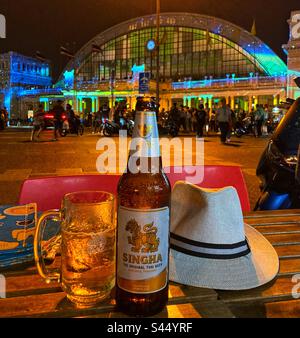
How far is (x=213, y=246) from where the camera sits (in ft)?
3.67

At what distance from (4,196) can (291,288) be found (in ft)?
15.3

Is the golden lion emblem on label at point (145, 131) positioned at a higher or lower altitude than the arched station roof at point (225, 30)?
lower

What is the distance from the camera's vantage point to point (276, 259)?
1.21 meters

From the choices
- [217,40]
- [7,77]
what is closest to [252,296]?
[217,40]

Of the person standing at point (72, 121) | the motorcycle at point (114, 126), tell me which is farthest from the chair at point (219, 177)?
the person standing at point (72, 121)

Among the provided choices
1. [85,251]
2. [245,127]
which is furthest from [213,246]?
[245,127]

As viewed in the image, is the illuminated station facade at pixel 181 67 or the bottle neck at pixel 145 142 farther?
the illuminated station facade at pixel 181 67

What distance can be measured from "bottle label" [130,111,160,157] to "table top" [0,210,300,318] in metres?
0.34

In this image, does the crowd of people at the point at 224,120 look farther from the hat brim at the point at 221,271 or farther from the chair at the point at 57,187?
the hat brim at the point at 221,271

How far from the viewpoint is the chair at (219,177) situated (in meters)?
2.49

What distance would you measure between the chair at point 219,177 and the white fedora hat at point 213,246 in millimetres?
1315

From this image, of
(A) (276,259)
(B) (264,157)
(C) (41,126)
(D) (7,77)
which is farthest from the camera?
(D) (7,77)

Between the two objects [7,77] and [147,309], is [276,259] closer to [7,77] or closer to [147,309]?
[147,309]

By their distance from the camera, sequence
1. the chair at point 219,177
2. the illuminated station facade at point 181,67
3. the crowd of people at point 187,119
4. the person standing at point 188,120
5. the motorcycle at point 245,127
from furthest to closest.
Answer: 1. the illuminated station facade at point 181,67
2. the person standing at point 188,120
3. the motorcycle at point 245,127
4. the crowd of people at point 187,119
5. the chair at point 219,177
